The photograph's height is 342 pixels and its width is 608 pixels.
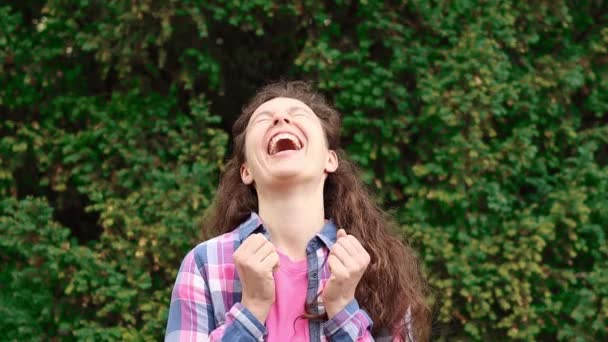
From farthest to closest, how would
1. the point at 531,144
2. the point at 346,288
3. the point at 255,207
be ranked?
the point at 531,144, the point at 255,207, the point at 346,288

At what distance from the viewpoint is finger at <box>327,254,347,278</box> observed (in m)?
1.93

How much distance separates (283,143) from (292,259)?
1.06 feet

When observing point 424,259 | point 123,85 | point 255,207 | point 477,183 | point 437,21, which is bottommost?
point 424,259

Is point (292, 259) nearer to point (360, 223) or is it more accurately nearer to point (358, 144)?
point (360, 223)

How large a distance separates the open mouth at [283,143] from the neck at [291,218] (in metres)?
0.11

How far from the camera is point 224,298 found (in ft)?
6.66

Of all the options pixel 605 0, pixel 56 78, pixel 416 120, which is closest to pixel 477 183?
pixel 416 120

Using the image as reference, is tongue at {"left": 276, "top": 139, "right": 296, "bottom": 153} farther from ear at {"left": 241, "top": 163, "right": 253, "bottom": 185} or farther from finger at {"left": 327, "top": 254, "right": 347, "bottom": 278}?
→ finger at {"left": 327, "top": 254, "right": 347, "bottom": 278}

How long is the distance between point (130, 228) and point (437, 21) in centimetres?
173

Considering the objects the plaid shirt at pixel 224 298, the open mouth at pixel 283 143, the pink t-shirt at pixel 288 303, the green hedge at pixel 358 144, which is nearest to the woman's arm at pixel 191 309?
the plaid shirt at pixel 224 298

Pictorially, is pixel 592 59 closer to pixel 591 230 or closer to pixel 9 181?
pixel 591 230

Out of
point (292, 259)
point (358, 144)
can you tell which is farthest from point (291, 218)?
point (358, 144)

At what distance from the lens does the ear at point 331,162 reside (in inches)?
88.2

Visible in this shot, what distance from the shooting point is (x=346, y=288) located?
1.95 meters
